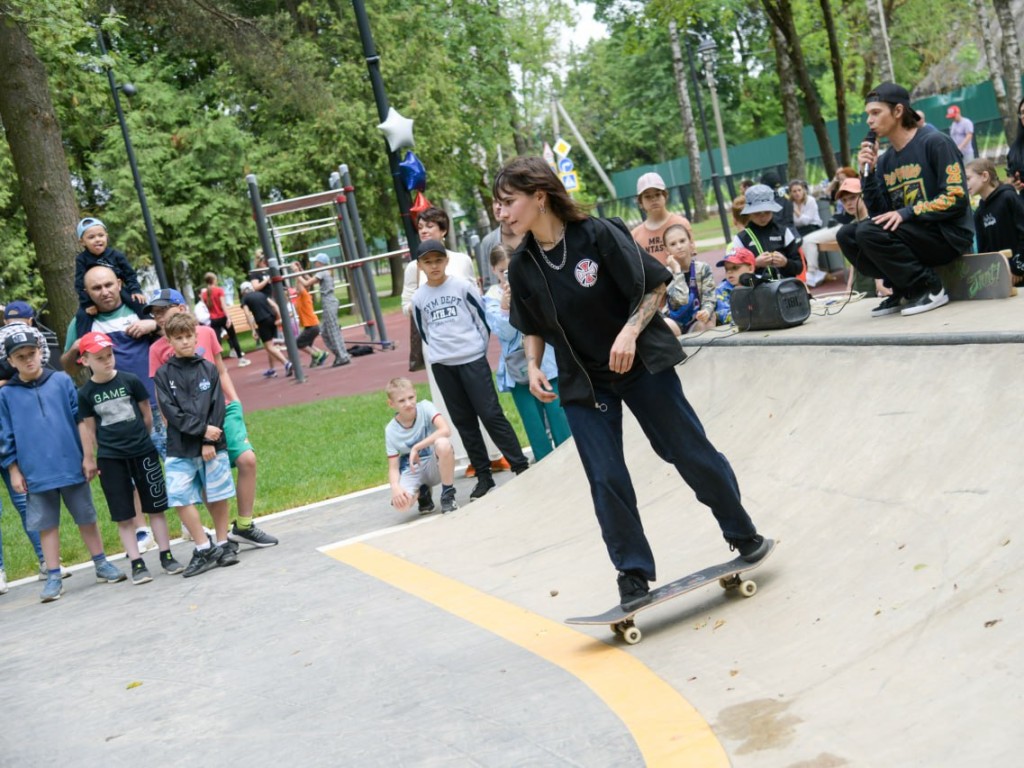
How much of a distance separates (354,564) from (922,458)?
3953mm

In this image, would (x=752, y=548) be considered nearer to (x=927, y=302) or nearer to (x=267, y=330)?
(x=927, y=302)

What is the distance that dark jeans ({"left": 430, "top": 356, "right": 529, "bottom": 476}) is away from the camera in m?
9.60

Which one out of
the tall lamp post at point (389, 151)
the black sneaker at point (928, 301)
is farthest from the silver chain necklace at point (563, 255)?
the tall lamp post at point (389, 151)

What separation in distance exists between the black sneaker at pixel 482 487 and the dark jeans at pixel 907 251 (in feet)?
11.1

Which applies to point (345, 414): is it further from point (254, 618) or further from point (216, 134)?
point (216, 134)

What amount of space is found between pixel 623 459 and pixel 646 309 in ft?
2.23

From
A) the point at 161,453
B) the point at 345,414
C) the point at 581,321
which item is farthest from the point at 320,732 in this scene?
the point at 345,414

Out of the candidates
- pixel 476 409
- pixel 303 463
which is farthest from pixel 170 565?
pixel 303 463

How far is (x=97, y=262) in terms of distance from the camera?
9.95 metres

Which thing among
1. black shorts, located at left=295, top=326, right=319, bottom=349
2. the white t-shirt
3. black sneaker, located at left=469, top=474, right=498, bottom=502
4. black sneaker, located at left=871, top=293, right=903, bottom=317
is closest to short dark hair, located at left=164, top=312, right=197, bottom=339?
the white t-shirt

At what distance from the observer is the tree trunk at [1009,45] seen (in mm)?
22953

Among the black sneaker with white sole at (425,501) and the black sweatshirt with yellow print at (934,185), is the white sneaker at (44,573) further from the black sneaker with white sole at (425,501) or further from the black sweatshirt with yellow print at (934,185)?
the black sweatshirt with yellow print at (934,185)

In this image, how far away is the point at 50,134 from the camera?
1598 centimetres

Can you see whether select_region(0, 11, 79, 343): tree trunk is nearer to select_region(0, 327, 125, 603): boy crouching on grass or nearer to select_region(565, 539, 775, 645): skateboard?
select_region(0, 327, 125, 603): boy crouching on grass
